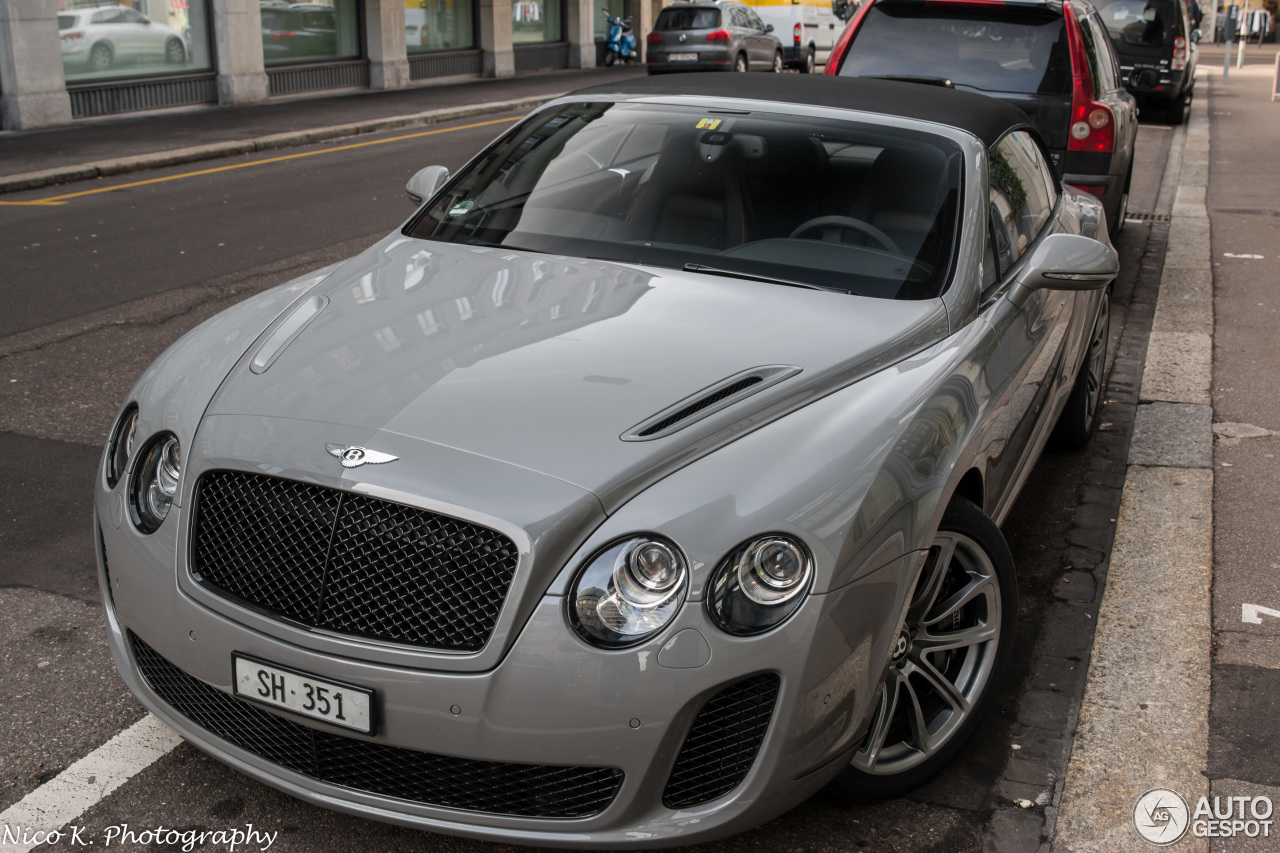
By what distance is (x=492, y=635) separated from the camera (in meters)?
2.32

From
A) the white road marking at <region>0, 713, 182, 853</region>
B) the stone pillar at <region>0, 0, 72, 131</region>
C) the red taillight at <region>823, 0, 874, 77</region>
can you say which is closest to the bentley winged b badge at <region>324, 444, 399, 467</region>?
the white road marking at <region>0, 713, 182, 853</region>

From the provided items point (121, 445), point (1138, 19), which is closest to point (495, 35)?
point (1138, 19)

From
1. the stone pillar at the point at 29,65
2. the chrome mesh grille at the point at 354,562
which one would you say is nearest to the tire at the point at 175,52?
the stone pillar at the point at 29,65

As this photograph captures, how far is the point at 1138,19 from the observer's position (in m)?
20.7

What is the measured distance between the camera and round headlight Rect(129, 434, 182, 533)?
271 centimetres

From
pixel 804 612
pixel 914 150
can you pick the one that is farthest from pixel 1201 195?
pixel 804 612

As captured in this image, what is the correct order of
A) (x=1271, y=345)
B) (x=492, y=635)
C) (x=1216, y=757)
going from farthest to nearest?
(x=1271, y=345), (x=1216, y=757), (x=492, y=635)

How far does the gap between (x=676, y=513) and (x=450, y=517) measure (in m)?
0.43

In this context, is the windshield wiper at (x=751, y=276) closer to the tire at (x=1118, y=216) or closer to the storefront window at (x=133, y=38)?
the tire at (x=1118, y=216)

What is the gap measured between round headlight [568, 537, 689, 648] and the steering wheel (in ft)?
5.27

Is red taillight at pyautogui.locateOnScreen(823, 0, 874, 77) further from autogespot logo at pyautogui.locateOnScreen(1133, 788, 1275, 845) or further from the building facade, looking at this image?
the building facade

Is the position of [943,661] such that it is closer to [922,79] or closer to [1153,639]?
[1153,639]

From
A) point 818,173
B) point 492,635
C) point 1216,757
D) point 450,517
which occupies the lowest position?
point 1216,757

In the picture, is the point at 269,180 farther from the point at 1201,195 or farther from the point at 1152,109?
the point at 1152,109
